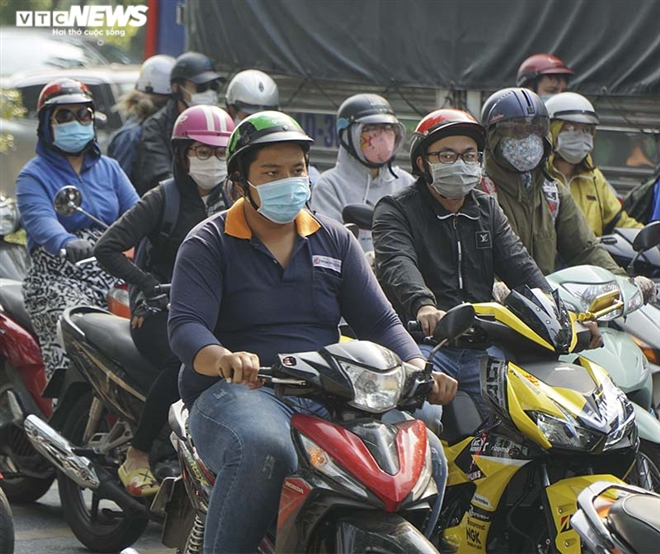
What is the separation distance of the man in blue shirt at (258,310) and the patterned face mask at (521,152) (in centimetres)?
188

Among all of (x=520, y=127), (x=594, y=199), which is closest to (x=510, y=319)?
(x=520, y=127)

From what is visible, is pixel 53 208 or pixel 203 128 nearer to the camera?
pixel 203 128

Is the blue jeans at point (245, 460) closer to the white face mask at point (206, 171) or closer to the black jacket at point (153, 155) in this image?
the white face mask at point (206, 171)

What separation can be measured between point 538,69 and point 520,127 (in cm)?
337

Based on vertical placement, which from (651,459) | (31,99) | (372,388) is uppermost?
(372,388)

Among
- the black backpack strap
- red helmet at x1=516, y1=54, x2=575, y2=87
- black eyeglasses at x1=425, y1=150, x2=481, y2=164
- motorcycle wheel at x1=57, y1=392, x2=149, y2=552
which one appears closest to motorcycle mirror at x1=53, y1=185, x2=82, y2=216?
the black backpack strap

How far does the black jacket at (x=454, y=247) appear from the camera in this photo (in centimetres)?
569

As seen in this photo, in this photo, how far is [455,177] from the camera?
566 centimetres

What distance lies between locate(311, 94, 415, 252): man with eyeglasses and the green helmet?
116 inches

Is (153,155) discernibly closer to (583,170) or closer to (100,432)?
(583,170)

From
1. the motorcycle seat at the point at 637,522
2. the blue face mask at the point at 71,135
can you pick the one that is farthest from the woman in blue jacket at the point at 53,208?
the motorcycle seat at the point at 637,522

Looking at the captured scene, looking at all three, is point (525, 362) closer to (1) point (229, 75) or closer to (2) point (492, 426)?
(2) point (492, 426)

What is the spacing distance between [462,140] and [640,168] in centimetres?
427

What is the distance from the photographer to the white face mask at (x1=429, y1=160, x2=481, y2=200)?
5648 mm
